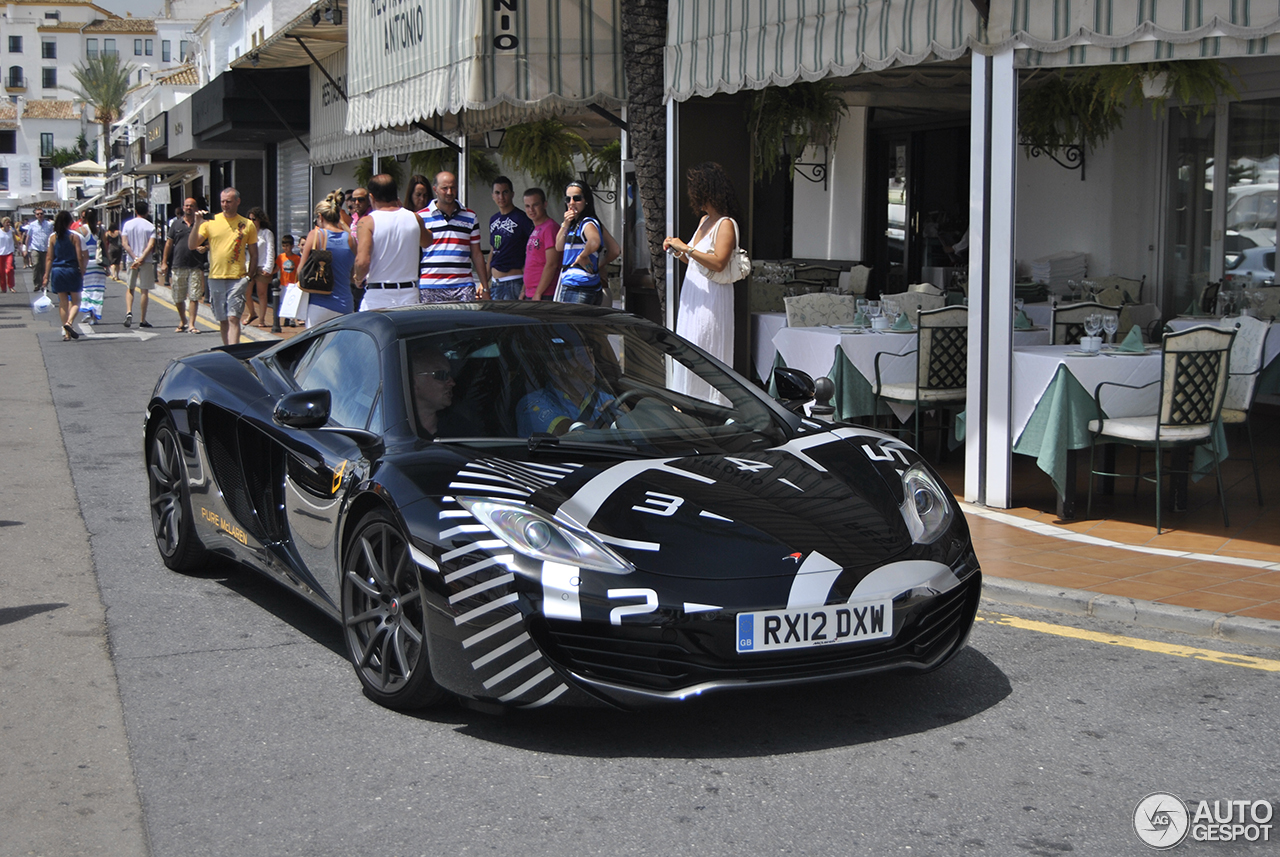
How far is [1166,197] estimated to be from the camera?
13.3 meters

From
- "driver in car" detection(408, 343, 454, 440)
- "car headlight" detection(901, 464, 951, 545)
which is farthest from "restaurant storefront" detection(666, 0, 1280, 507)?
"driver in car" detection(408, 343, 454, 440)

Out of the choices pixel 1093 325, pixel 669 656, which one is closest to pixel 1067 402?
pixel 1093 325

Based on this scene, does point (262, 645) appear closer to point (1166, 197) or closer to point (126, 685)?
point (126, 685)

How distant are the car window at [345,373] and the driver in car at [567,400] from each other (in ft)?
1.86

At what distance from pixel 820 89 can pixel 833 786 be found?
9.64 m

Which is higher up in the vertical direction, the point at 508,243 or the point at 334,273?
the point at 508,243

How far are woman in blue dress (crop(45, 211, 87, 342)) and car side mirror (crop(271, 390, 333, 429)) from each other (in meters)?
15.1

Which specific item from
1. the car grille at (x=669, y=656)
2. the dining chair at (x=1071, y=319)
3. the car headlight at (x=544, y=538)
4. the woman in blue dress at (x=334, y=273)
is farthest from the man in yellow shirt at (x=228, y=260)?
the car grille at (x=669, y=656)

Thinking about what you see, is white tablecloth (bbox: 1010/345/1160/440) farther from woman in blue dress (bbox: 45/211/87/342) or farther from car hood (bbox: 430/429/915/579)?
woman in blue dress (bbox: 45/211/87/342)

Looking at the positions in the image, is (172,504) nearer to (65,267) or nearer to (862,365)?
(862,365)

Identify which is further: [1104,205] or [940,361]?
[1104,205]

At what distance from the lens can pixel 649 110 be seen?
10.7 m

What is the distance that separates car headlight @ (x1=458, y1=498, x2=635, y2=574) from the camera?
382 centimetres

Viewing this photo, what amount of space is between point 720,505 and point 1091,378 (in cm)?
395
